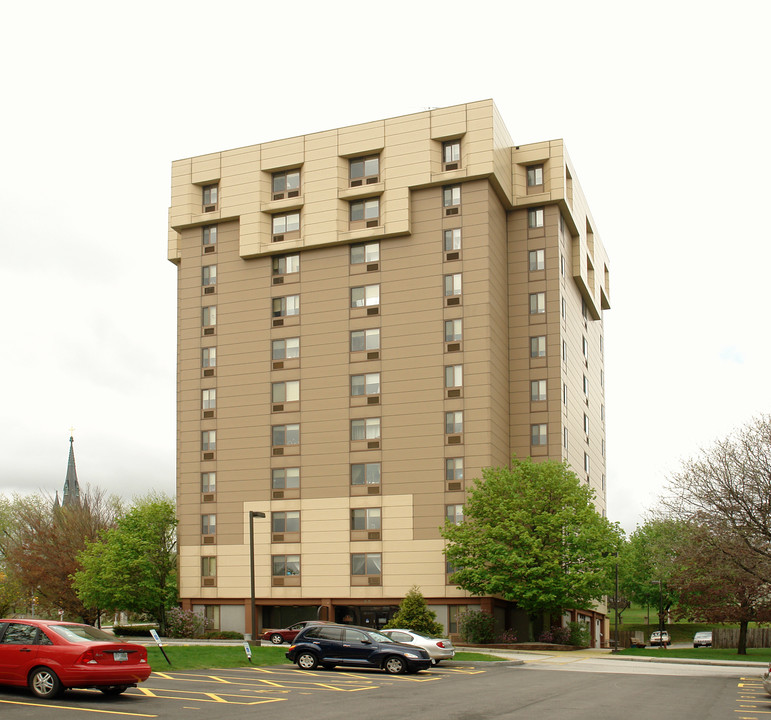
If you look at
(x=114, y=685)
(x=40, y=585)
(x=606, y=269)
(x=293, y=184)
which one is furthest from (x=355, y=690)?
(x=606, y=269)

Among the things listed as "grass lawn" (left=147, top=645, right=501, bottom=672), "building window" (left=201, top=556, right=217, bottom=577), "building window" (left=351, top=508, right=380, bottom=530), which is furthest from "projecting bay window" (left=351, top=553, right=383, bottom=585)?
"grass lawn" (left=147, top=645, right=501, bottom=672)

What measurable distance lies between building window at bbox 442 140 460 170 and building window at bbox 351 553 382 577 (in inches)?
1023

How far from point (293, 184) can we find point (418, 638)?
1562 inches

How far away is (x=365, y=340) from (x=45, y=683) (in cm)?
4400

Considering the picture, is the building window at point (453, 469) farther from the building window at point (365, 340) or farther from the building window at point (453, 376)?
the building window at point (365, 340)

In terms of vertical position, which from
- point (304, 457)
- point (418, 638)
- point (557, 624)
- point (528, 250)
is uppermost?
point (528, 250)

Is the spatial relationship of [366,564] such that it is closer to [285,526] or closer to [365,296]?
[285,526]

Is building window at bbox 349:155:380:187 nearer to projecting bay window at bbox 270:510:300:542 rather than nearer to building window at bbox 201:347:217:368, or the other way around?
building window at bbox 201:347:217:368

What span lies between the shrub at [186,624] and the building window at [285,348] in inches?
712

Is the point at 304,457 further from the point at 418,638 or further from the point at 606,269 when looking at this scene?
the point at 606,269

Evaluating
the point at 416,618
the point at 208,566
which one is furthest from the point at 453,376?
the point at 208,566

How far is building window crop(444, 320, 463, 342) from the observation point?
60.0 meters

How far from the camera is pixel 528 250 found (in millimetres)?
65312

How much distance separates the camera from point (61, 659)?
19375 mm
